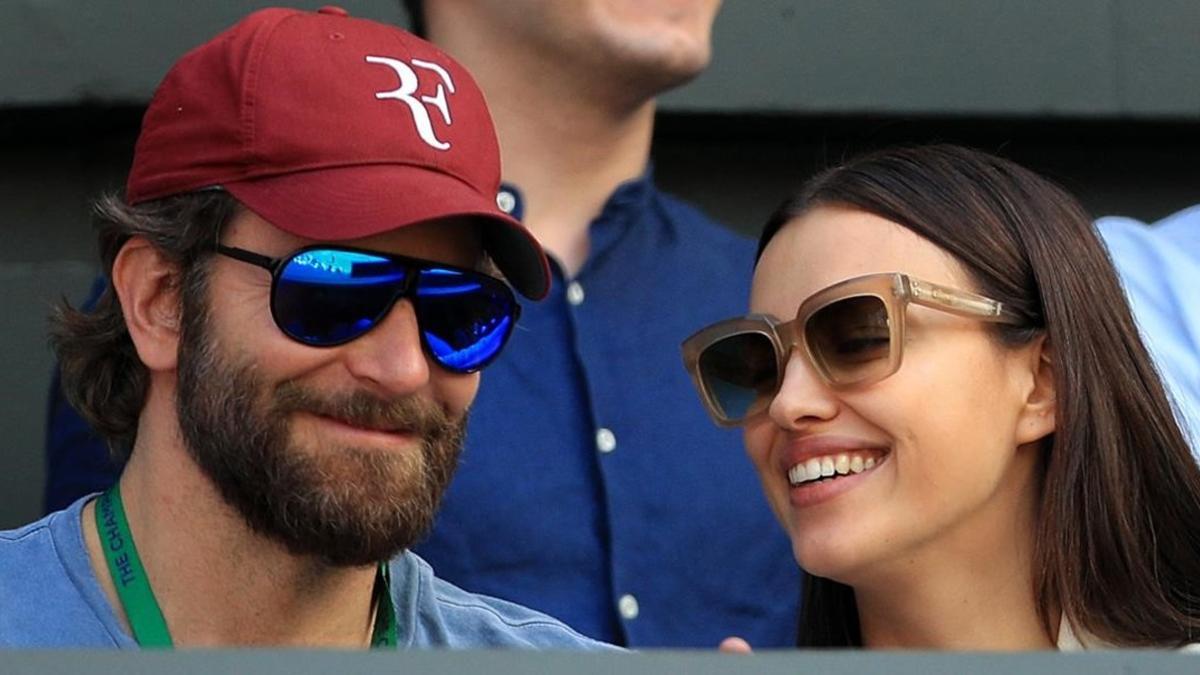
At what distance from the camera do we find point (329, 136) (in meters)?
2.32

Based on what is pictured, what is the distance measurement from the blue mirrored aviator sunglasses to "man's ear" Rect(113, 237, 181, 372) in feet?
0.44

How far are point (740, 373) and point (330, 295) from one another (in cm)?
47

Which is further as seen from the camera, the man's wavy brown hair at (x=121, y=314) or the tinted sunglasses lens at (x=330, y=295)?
the man's wavy brown hair at (x=121, y=314)

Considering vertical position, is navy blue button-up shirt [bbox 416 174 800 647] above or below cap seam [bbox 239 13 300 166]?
below

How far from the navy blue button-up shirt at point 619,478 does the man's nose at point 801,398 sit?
2.23ft

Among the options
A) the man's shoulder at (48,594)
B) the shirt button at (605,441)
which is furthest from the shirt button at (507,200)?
the man's shoulder at (48,594)

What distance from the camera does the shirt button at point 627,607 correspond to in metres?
2.97

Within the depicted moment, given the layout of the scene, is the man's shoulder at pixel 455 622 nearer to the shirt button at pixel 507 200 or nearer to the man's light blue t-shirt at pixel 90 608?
the man's light blue t-shirt at pixel 90 608

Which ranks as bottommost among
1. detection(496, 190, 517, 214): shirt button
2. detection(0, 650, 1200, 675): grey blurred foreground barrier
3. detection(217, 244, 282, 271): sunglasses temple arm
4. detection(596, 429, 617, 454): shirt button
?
detection(596, 429, 617, 454): shirt button


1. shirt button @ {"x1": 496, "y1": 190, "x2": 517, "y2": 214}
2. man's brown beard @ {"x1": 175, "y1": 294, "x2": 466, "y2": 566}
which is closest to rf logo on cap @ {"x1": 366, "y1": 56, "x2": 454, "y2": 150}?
man's brown beard @ {"x1": 175, "y1": 294, "x2": 466, "y2": 566}

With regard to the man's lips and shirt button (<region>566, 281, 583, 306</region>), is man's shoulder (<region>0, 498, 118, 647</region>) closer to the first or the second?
the man's lips

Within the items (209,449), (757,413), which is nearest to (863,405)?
(757,413)

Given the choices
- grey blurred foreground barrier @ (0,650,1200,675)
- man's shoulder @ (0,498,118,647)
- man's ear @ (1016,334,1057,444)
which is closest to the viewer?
grey blurred foreground barrier @ (0,650,1200,675)

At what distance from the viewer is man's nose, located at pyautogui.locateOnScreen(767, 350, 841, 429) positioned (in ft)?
7.68
